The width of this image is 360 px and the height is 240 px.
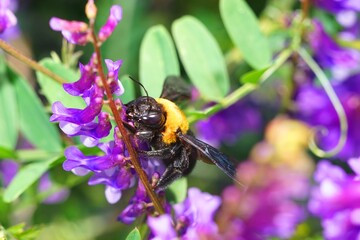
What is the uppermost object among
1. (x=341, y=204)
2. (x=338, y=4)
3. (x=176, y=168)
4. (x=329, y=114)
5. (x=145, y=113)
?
(x=145, y=113)

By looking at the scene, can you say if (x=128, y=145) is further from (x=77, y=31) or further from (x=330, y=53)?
(x=330, y=53)

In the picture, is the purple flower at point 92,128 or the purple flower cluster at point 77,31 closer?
the purple flower cluster at point 77,31

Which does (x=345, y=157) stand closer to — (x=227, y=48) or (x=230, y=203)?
(x=227, y=48)

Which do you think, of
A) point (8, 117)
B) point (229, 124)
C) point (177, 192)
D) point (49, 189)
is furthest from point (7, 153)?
point (229, 124)

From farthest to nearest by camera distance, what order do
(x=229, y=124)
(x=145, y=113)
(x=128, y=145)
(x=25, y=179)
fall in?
(x=229, y=124)
(x=25, y=179)
(x=145, y=113)
(x=128, y=145)

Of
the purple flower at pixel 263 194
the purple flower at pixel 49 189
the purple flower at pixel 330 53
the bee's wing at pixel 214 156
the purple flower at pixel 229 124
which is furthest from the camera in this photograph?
the purple flower at pixel 229 124

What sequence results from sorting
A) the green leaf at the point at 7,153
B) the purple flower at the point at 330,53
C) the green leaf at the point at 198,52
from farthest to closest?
the purple flower at the point at 330,53 → the green leaf at the point at 198,52 → the green leaf at the point at 7,153

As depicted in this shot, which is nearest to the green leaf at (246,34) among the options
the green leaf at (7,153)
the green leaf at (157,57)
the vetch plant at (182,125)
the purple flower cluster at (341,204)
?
the vetch plant at (182,125)

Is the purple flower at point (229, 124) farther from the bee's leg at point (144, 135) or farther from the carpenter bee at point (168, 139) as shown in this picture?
the bee's leg at point (144, 135)
